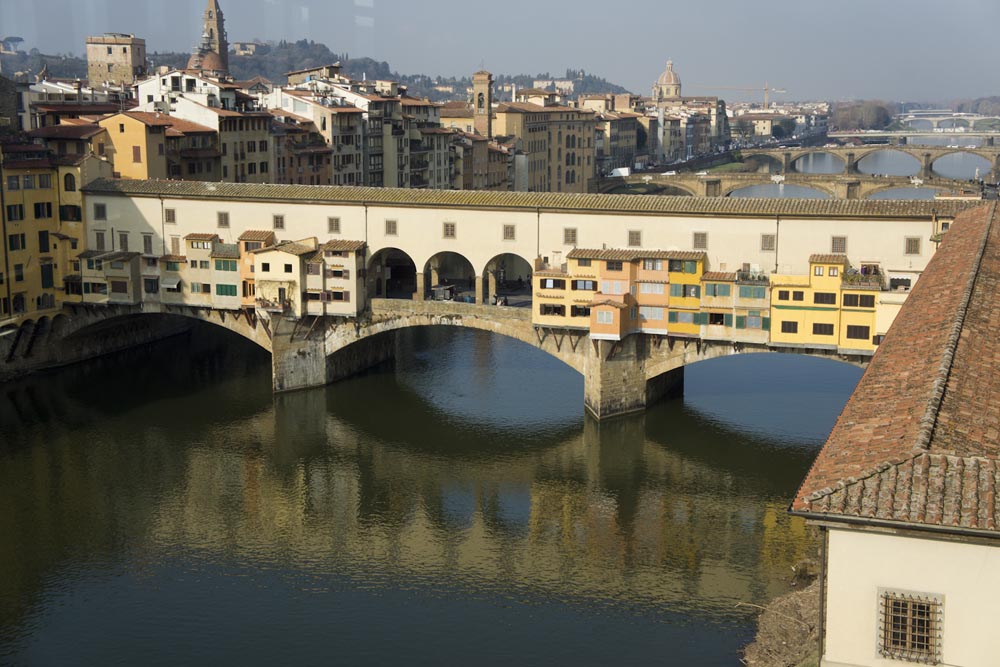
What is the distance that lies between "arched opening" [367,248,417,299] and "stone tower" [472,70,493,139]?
37255mm

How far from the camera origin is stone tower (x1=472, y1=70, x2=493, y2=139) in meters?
92.4

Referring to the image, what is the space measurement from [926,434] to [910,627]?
8.21ft

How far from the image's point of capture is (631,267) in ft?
135

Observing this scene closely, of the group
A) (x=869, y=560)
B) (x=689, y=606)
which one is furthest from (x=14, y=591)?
(x=869, y=560)

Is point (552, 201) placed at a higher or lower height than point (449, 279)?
higher

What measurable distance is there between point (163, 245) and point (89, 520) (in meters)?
17.2

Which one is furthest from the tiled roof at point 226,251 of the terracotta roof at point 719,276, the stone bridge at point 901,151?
the stone bridge at point 901,151

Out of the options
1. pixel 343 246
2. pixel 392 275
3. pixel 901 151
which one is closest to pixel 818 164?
pixel 901 151

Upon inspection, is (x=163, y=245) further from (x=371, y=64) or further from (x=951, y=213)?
(x=371, y=64)

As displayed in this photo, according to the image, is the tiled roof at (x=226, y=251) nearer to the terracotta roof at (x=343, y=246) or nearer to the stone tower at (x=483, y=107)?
the terracotta roof at (x=343, y=246)

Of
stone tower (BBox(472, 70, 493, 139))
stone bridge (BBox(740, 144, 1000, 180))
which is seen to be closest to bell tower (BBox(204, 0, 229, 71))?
stone tower (BBox(472, 70, 493, 139))

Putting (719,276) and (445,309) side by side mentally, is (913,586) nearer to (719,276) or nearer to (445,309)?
(719,276)

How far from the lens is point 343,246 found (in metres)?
44.6

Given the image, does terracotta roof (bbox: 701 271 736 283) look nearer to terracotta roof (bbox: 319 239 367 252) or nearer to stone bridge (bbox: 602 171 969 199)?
terracotta roof (bbox: 319 239 367 252)
